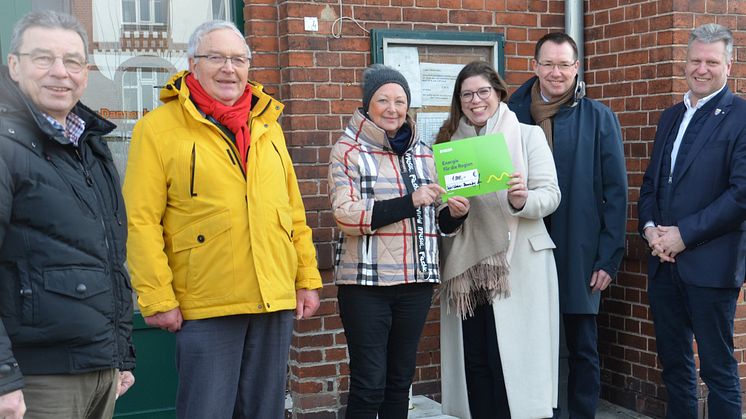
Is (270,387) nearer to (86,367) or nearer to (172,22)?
(86,367)

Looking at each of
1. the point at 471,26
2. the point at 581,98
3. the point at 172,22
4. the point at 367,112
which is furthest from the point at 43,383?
the point at 471,26

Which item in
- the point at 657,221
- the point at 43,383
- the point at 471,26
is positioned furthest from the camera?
the point at 471,26

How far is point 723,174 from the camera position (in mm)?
4270

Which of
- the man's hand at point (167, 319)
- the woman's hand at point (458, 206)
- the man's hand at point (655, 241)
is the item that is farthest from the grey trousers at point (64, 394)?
the man's hand at point (655, 241)

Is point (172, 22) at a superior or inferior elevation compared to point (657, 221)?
superior

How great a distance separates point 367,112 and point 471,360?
1.46m

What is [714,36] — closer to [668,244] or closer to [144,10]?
[668,244]

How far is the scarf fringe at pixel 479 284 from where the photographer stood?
4336 mm

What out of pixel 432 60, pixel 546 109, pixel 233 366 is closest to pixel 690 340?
pixel 546 109

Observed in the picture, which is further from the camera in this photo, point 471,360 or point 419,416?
point 419,416

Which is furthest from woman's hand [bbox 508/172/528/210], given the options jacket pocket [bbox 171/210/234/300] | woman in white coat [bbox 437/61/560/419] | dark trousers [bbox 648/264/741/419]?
jacket pocket [bbox 171/210/234/300]

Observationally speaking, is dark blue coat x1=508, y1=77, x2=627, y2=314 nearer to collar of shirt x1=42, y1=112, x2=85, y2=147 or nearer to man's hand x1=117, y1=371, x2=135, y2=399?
man's hand x1=117, y1=371, x2=135, y2=399

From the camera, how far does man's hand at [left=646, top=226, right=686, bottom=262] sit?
14.1ft

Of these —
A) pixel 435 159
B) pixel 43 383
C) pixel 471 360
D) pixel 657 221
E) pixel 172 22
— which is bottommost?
pixel 471 360
